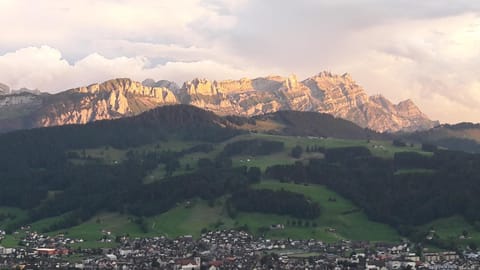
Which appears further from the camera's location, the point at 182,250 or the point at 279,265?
the point at 182,250

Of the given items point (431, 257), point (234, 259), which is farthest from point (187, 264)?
point (431, 257)

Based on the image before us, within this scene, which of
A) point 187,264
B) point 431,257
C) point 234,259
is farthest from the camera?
point 431,257

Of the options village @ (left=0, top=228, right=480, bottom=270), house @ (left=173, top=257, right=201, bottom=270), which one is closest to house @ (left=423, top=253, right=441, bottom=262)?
village @ (left=0, top=228, right=480, bottom=270)

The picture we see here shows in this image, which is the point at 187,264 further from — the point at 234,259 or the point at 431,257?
the point at 431,257

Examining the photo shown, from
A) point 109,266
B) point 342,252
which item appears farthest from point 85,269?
point 342,252

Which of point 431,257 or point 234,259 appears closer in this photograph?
point 234,259

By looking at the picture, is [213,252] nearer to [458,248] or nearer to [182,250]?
[182,250]

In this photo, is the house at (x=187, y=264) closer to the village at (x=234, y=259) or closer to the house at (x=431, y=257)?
the village at (x=234, y=259)

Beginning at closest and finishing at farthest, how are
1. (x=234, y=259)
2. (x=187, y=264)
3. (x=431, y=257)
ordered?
(x=187, y=264) < (x=234, y=259) < (x=431, y=257)
